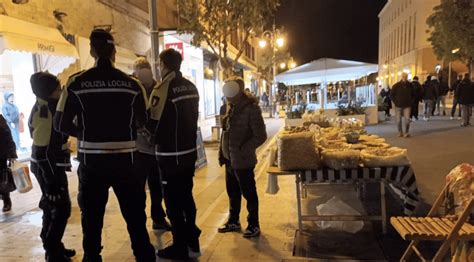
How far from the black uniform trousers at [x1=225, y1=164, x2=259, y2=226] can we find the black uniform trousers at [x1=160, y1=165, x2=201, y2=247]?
741 millimetres

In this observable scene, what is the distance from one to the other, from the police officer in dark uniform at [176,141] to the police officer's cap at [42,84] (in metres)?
1.03

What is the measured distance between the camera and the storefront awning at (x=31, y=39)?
7.36 m

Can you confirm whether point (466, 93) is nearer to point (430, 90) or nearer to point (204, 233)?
point (430, 90)

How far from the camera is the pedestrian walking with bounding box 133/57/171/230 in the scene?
15.0 ft

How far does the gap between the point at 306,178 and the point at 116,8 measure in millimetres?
10362

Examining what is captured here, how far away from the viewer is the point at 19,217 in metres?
5.78

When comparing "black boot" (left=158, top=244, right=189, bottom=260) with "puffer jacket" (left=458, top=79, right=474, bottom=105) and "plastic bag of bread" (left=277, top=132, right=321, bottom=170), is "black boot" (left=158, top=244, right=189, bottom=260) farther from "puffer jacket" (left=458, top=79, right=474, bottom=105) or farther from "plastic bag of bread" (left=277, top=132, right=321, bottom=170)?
"puffer jacket" (left=458, top=79, right=474, bottom=105)

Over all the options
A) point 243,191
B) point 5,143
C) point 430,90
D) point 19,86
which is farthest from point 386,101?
point 5,143

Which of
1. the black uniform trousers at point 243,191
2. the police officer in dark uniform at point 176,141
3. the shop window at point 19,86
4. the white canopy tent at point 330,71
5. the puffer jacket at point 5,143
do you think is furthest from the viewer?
the white canopy tent at point 330,71

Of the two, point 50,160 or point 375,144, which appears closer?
point 50,160

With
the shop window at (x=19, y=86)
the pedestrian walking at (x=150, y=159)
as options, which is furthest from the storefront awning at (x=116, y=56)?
the pedestrian walking at (x=150, y=159)

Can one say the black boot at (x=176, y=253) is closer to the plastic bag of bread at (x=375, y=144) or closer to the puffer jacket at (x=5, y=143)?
the plastic bag of bread at (x=375, y=144)

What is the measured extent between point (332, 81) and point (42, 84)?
1413 cm

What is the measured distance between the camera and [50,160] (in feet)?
13.2
